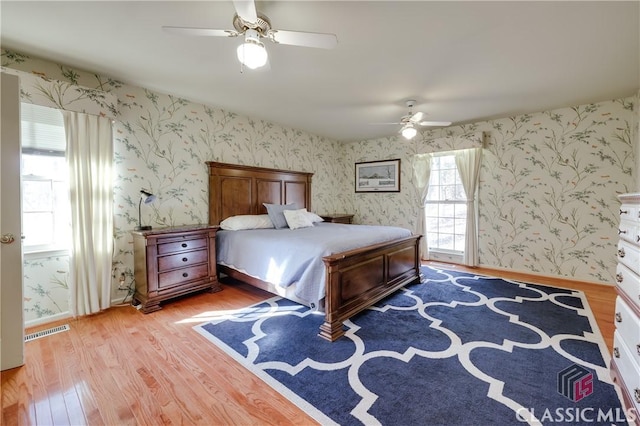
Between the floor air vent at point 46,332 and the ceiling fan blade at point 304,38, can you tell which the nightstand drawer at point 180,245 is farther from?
the ceiling fan blade at point 304,38

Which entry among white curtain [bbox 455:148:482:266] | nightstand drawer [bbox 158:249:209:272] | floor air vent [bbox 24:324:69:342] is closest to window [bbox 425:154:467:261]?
white curtain [bbox 455:148:482:266]

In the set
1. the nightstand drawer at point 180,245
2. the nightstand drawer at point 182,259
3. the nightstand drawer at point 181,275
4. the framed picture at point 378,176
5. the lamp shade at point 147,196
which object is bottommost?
the nightstand drawer at point 181,275

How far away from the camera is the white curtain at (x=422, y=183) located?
16.2 feet

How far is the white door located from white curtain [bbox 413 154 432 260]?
5.04 metres

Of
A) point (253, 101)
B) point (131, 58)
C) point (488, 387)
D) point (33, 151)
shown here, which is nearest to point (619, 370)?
point (488, 387)

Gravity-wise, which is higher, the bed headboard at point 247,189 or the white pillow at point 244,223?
the bed headboard at point 247,189

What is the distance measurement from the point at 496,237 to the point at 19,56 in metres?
6.14

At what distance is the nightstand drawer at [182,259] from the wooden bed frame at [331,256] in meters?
0.39

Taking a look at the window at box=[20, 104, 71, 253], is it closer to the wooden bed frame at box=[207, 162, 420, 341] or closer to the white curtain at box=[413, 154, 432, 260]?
the wooden bed frame at box=[207, 162, 420, 341]

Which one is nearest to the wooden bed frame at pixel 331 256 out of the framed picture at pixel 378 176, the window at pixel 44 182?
the framed picture at pixel 378 176

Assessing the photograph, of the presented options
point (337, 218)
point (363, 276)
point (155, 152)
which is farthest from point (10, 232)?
point (337, 218)

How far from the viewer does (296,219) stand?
3.96 metres

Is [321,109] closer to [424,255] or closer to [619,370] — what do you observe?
[424,255]

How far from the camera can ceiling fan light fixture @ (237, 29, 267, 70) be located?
5.55 ft
